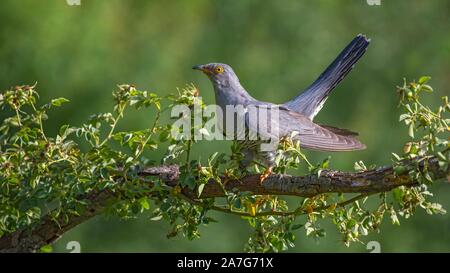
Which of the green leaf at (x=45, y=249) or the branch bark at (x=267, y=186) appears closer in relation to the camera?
the branch bark at (x=267, y=186)

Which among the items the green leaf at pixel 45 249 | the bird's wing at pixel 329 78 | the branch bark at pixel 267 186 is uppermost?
the bird's wing at pixel 329 78

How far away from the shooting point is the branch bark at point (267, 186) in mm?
1908

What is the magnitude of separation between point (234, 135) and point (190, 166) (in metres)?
0.60

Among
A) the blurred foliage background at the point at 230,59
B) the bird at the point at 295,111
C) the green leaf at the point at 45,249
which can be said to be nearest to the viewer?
the green leaf at the point at 45,249

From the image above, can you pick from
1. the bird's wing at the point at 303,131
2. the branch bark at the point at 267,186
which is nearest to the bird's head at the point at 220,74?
the bird's wing at the point at 303,131

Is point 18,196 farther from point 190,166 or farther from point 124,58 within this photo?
point 124,58

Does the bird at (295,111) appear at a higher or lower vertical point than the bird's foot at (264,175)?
higher

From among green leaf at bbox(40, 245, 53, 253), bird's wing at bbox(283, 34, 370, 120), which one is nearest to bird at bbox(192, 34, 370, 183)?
bird's wing at bbox(283, 34, 370, 120)

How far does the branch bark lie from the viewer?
191 cm

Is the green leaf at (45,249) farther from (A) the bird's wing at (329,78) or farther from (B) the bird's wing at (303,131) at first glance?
(A) the bird's wing at (329,78)

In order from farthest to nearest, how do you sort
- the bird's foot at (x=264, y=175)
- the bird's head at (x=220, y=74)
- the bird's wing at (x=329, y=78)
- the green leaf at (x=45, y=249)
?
the bird's wing at (x=329, y=78) < the bird's head at (x=220, y=74) < the green leaf at (x=45, y=249) < the bird's foot at (x=264, y=175)

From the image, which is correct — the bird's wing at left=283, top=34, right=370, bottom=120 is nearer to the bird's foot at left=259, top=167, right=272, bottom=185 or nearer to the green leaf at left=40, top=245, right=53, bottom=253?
the bird's foot at left=259, top=167, right=272, bottom=185

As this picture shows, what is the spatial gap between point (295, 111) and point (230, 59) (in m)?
2.62

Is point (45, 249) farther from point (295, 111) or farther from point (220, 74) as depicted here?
point (295, 111)
